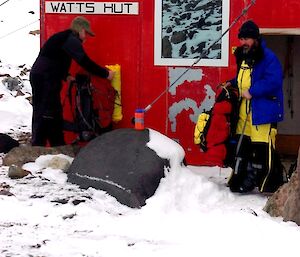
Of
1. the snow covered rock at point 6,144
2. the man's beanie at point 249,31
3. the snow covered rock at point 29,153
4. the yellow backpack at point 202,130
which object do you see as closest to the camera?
the man's beanie at point 249,31

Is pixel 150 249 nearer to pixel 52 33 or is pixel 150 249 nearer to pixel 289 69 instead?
pixel 52 33

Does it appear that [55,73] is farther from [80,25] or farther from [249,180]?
[249,180]

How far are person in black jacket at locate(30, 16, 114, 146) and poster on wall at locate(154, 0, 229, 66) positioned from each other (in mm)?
757

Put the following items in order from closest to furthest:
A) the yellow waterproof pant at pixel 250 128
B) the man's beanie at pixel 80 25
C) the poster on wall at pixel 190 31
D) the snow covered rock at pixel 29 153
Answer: the yellow waterproof pant at pixel 250 128
the snow covered rock at pixel 29 153
the man's beanie at pixel 80 25
the poster on wall at pixel 190 31

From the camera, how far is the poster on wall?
8005 millimetres

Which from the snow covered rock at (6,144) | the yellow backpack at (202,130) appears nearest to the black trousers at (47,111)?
the snow covered rock at (6,144)

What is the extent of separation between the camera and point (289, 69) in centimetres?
974

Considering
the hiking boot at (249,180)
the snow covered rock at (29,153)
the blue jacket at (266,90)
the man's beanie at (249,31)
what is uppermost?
the man's beanie at (249,31)

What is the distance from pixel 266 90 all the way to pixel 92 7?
2.67m

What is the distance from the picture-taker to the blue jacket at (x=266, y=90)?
21.7ft

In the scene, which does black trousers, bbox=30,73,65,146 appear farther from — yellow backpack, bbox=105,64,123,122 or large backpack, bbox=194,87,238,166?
large backpack, bbox=194,87,238,166

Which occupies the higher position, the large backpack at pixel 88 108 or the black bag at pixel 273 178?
the large backpack at pixel 88 108

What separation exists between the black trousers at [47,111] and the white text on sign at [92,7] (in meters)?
0.89

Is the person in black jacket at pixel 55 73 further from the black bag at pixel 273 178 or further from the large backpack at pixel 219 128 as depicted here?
the black bag at pixel 273 178
